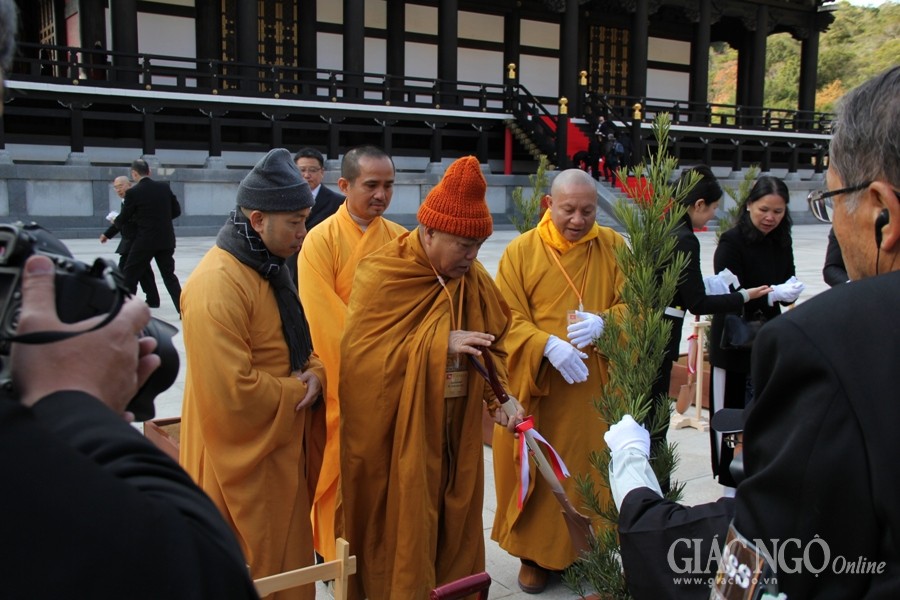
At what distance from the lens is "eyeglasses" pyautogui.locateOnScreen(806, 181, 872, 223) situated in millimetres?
1169

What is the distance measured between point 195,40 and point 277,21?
1847mm

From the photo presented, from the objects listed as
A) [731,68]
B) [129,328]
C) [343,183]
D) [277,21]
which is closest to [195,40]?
[277,21]

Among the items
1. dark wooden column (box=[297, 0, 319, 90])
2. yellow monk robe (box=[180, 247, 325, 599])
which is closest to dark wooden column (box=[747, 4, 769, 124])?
dark wooden column (box=[297, 0, 319, 90])

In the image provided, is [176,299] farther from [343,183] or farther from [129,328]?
[129,328]

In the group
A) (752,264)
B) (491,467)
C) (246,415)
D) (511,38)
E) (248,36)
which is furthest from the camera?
(511,38)

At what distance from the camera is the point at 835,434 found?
1.01 metres

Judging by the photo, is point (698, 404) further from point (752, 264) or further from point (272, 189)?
point (272, 189)

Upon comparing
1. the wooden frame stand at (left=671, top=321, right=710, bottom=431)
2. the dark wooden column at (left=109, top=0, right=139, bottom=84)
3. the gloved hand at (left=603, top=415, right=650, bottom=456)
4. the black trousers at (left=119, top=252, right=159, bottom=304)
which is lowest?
the wooden frame stand at (left=671, top=321, right=710, bottom=431)

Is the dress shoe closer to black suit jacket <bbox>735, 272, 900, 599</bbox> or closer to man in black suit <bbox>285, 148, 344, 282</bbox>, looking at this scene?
black suit jacket <bbox>735, 272, 900, 599</bbox>

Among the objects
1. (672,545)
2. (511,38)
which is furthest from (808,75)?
(672,545)

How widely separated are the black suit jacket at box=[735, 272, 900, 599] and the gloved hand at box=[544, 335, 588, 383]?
2.08 m

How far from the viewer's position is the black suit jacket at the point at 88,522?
2.56 ft

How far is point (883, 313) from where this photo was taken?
40.5 inches

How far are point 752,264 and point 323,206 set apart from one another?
8.73 ft
